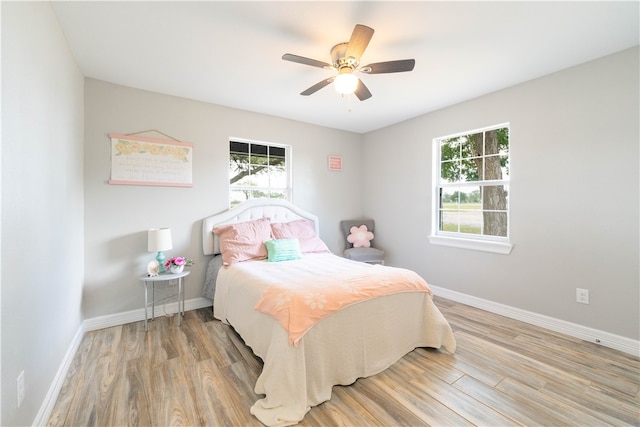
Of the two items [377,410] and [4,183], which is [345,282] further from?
[4,183]

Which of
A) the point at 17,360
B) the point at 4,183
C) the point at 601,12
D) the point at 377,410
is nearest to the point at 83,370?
the point at 17,360

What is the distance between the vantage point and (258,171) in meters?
A: 3.80

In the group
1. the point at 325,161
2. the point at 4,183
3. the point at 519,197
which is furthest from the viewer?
the point at 325,161

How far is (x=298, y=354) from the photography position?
5.31 feet

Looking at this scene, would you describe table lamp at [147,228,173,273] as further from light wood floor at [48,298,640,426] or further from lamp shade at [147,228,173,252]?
light wood floor at [48,298,640,426]

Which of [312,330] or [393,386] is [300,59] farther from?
[393,386]

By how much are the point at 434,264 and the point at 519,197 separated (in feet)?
4.31

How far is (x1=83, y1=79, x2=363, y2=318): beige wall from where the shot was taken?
2691 mm

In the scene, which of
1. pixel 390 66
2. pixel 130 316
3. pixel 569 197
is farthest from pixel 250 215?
pixel 569 197

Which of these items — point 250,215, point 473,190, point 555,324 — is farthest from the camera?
point 250,215

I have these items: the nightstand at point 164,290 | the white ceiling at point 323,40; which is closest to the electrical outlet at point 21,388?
the nightstand at point 164,290

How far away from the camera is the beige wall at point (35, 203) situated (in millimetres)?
1179

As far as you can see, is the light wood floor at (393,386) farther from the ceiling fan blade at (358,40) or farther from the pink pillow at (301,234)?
the ceiling fan blade at (358,40)

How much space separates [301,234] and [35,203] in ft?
8.02
